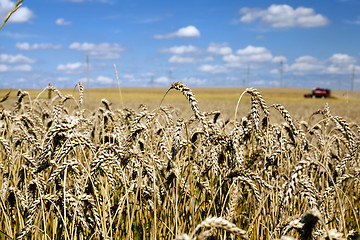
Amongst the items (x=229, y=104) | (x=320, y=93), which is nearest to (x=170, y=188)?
(x=229, y=104)

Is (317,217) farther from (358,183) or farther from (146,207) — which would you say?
(358,183)

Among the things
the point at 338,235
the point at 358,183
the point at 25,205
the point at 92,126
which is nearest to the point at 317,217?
the point at 338,235

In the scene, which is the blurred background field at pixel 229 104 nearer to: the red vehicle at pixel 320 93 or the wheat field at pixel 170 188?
the wheat field at pixel 170 188

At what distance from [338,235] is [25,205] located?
86.9 inches

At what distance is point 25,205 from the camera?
8.13 feet

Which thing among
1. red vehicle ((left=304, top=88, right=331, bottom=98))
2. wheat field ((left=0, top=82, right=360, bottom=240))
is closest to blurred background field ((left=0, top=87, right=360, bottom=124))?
wheat field ((left=0, top=82, right=360, bottom=240))

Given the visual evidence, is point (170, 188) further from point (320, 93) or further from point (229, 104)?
point (320, 93)

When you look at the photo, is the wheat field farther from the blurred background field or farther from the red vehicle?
the red vehicle

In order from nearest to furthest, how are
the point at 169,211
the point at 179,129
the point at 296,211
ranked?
the point at 179,129 → the point at 169,211 → the point at 296,211

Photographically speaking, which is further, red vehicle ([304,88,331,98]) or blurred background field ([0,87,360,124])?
red vehicle ([304,88,331,98])

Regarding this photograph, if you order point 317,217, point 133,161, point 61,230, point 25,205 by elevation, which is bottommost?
point 61,230

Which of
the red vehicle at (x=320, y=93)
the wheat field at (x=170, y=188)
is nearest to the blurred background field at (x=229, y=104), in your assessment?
the wheat field at (x=170, y=188)

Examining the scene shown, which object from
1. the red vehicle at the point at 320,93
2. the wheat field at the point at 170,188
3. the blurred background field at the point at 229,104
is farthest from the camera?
the red vehicle at the point at 320,93

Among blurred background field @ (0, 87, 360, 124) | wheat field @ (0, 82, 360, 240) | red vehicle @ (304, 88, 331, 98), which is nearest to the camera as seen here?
wheat field @ (0, 82, 360, 240)
